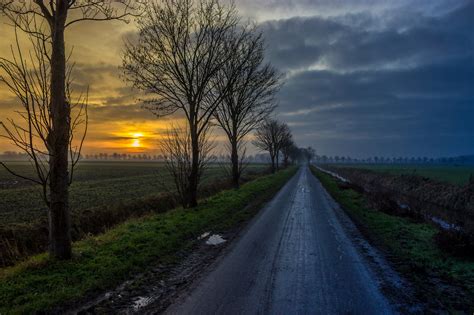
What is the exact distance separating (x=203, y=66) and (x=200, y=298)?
16.2 meters

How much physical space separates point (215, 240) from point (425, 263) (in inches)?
239

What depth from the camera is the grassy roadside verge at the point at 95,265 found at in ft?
20.6

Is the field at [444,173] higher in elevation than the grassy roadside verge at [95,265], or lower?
lower

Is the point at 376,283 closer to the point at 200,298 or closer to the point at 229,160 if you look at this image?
the point at 200,298

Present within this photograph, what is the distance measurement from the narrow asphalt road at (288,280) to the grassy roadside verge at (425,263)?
3.18 ft

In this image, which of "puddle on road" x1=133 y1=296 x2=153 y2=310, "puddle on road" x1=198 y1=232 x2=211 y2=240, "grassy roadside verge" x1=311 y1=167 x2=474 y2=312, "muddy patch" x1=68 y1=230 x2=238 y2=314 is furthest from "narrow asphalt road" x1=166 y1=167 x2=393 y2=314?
"puddle on road" x1=198 y1=232 x2=211 y2=240

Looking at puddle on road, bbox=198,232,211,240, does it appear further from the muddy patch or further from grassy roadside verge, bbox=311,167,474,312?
grassy roadside verge, bbox=311,167,474,312

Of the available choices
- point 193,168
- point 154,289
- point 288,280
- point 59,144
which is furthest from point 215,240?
point 193,168

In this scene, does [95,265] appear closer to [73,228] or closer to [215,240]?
[215,240]

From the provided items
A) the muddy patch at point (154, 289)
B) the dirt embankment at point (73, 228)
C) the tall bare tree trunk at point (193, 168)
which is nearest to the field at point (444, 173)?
the tall bare tree trunk at point (193, 168)

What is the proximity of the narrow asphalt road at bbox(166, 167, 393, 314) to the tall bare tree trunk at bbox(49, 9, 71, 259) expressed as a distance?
3.99m

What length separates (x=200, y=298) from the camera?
605cm

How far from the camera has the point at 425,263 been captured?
352 inches

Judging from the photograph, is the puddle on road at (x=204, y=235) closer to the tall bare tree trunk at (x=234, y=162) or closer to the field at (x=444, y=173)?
the tall bare tree trunk at (x=234, y=162)
